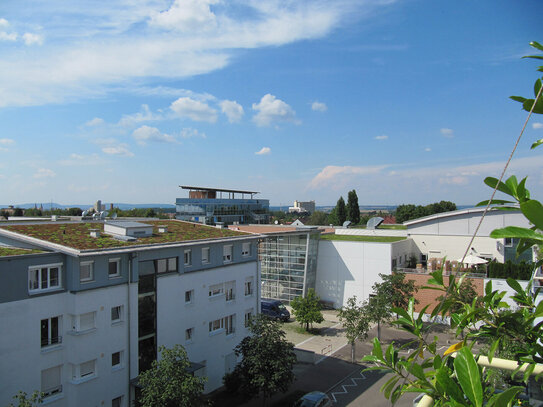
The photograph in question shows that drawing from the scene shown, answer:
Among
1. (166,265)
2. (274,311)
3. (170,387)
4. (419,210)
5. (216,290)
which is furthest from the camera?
(419,210)

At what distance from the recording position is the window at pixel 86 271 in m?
16.2

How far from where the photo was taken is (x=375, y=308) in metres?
27.8

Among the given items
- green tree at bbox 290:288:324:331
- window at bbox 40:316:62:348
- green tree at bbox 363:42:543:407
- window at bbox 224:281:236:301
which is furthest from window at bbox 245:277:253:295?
green tree at bbox 363:42:543:407

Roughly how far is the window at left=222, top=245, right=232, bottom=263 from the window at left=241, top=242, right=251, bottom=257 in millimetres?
1099

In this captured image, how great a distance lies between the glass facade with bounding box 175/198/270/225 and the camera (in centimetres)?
7131

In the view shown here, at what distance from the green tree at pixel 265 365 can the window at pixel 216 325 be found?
2.18 m

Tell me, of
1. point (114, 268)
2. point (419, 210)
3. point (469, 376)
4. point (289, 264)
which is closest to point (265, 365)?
point (114, 268)

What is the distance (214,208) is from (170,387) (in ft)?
189

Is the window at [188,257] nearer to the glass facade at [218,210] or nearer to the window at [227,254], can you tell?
the window at [227,254]

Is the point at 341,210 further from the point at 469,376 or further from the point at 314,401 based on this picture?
the point at 469,376

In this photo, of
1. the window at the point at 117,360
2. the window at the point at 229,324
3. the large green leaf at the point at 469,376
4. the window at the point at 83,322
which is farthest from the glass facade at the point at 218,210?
the large green leaf at the point at 469,376

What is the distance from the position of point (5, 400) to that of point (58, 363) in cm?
195

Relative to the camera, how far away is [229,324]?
23.3 m

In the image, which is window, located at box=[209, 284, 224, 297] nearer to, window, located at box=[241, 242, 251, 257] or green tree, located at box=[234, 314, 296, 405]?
window, located at box=[241, 242, 251, 257]
